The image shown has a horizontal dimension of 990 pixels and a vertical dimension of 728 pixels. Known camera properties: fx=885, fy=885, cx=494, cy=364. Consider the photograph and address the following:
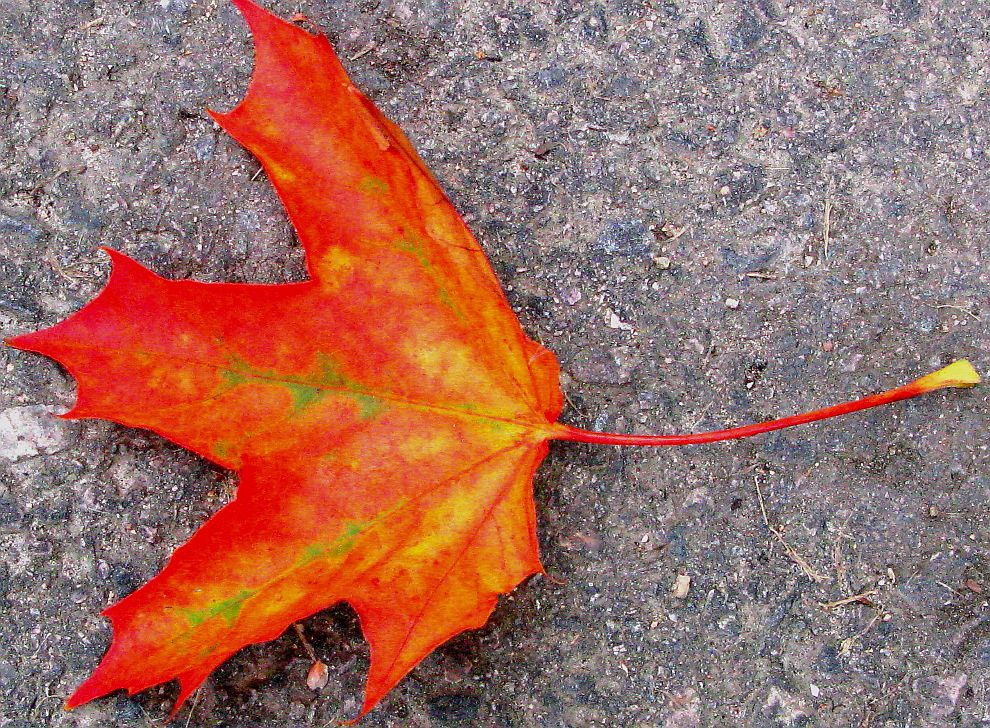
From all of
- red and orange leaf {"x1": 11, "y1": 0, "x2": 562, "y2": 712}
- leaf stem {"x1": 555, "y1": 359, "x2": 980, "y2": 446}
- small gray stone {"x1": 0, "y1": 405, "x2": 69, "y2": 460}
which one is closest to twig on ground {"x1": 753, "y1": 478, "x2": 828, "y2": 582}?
leaf stem {"x1": 555, "y1": 359, "x2": 980, "y2": 446}

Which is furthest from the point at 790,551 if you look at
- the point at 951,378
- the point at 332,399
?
the point at 332,399

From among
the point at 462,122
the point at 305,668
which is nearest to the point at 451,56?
the point at 462,122

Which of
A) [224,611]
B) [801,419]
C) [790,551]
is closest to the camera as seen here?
[224,611]

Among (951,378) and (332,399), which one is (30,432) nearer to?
(332,399)

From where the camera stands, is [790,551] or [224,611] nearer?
[224,611]

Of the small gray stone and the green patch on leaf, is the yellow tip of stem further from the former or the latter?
the small gray stone

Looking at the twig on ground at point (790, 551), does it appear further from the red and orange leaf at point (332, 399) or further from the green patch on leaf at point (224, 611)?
the green patch on leaf at point (224, 611)

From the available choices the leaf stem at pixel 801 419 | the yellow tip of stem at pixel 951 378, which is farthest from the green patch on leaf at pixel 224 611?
the yellow tip of stem at pixel 951 378
